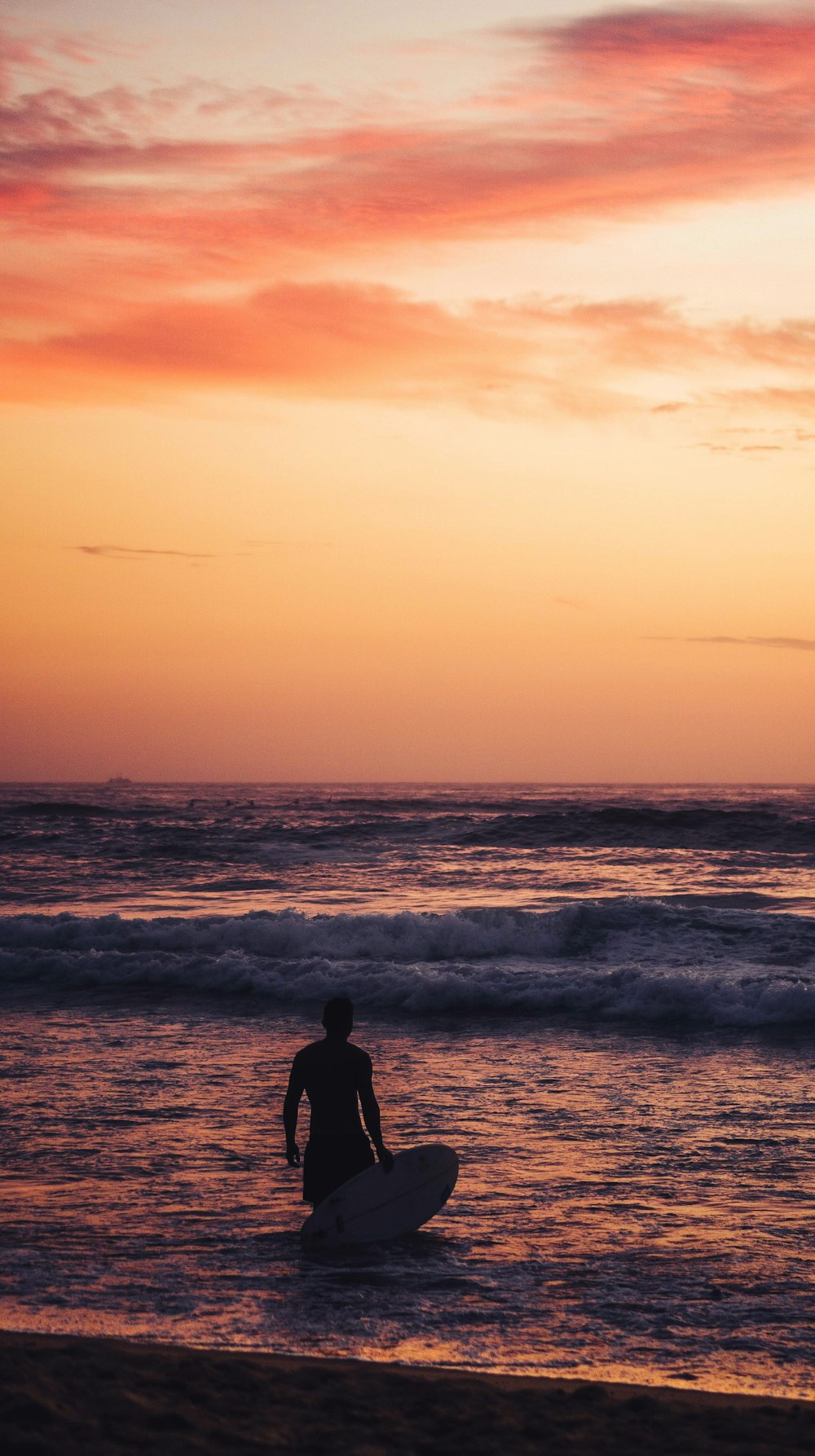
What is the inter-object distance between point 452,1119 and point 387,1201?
285cm

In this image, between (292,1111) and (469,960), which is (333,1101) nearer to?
(292,1111)

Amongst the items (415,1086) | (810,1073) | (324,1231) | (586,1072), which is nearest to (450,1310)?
(324,1231)

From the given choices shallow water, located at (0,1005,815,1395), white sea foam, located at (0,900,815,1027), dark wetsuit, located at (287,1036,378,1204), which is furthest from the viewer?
white sea foam, located at (0,900,815,1027)

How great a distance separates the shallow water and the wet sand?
433 millimetres

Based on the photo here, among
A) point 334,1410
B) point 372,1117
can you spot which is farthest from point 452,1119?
point 334,1410

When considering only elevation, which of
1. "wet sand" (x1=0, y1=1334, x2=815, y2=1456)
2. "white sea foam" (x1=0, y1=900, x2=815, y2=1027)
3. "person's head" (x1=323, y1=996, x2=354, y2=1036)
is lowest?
"white sea foam" (x1=0, y1=900, x2=815, y2=1027)

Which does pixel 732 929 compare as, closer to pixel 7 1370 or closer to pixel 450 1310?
pixel 450 1310

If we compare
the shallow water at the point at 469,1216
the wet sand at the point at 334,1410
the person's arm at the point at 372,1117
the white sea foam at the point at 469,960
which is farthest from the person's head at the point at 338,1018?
the white sea foam at the point at 469,960

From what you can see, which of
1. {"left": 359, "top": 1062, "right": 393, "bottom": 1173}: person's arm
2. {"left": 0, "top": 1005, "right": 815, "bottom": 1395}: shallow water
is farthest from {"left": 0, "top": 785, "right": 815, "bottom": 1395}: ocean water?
{"left": 359, "top": 1062, "right": 393, "bottom": 1173}: person's arm

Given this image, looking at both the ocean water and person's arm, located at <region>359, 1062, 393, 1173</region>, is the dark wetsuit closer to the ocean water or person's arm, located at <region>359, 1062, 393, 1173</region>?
person's arm, located at <region>359, 1062, 393, 1173</region>

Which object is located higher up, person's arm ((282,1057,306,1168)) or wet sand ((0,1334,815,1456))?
person's arm ((282,1057,306,1168))

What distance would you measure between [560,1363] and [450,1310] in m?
0.88

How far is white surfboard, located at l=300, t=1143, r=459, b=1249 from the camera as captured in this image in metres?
7.28

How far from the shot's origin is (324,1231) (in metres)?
7.25
